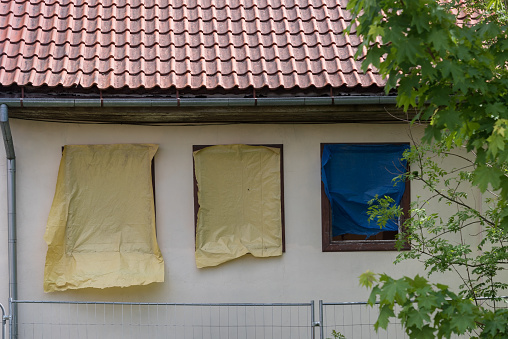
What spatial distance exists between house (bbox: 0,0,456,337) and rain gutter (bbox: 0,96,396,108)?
0.12 metres

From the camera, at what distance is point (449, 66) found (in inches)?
143

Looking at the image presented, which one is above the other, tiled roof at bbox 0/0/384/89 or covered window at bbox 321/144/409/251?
tiled roof at bbox 0/0/384/89

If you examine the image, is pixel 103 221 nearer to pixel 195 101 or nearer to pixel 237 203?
pixel 237 203

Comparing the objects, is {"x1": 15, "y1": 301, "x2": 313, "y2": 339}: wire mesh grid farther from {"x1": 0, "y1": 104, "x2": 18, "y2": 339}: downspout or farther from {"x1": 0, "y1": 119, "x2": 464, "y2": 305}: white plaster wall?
{"x1": 0, "y1": 104, "x2": 18, "y2": 339}: downspout

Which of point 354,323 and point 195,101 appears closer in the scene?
point 195,101

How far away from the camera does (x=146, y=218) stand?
24.3 feet

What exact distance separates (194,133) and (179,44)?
1112 mm

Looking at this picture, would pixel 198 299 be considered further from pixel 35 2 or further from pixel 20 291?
pixel 35 2

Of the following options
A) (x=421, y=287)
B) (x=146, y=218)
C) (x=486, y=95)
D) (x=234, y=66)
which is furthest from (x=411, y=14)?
(x=146, y=218)

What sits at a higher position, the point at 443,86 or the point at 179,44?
the point at 179,44

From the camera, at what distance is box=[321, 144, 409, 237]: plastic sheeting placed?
7.54 meters

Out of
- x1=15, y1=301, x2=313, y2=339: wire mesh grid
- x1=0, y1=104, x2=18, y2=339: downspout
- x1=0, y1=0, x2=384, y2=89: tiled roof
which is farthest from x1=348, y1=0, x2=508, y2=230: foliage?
x1=0, y1=104, x2=18, y2=339: downspout

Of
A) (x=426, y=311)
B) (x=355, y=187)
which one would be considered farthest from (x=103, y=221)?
(x=426, y=311)

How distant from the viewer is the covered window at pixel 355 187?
754 centimetres
